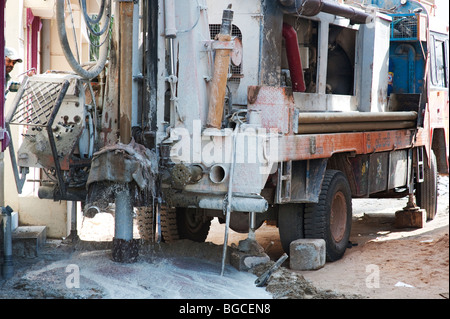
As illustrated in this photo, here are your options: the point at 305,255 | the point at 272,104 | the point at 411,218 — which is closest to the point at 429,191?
the point at 411,218

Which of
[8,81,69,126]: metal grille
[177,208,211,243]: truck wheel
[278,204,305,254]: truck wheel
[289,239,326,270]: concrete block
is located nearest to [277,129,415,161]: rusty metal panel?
[278,204,305,254]: truck wheel

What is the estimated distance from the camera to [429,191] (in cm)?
1146

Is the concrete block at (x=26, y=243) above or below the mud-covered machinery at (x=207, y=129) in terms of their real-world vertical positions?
below

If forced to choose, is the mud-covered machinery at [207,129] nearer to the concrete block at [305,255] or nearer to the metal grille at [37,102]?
the metal grille at [37,102]

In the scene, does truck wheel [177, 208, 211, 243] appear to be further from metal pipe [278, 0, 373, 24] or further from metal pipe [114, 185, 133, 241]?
metal pipe [278, 0, 373, 24]

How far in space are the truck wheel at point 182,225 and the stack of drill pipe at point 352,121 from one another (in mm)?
1750

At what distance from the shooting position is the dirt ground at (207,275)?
20.1 feet

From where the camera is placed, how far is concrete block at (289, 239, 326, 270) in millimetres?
7539

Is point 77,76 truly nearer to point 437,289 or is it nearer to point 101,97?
point 101,97

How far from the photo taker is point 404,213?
36.0ft

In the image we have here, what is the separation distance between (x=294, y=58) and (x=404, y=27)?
3.10m

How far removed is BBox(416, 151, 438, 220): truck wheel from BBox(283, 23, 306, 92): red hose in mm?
3829

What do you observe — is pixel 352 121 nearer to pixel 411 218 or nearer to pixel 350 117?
pixel 350 117

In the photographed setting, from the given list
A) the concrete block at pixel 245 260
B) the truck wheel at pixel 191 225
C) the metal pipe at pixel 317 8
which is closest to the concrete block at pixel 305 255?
the concrete block at pixel 245 260
